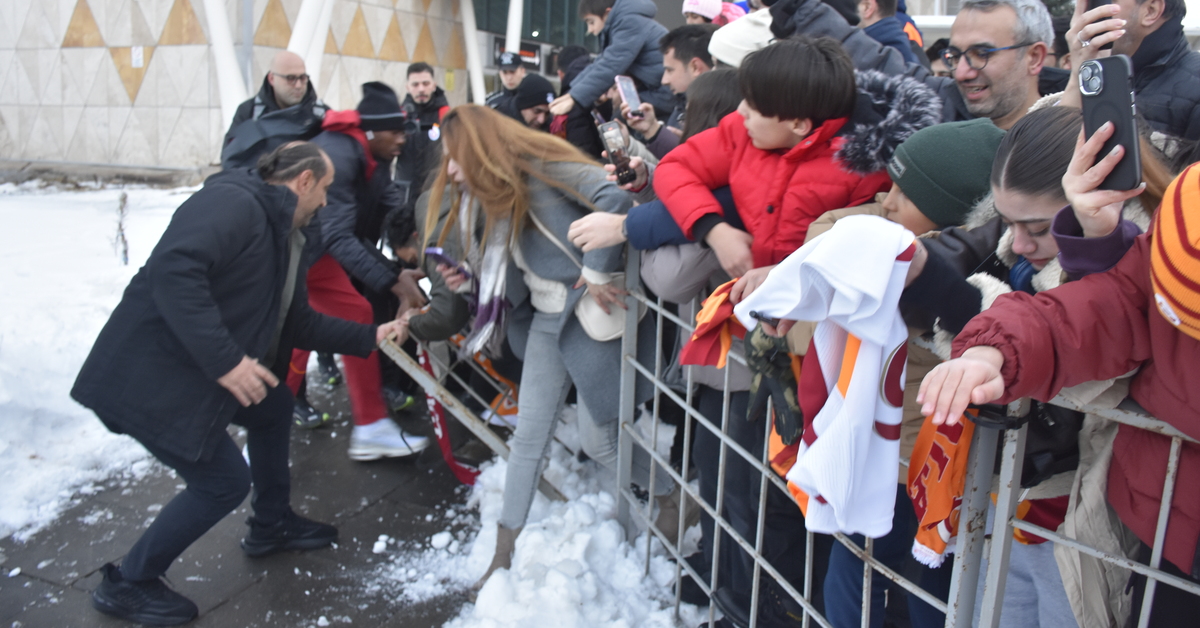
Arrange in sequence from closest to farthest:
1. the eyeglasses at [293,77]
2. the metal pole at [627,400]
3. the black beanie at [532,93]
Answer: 1. the metal pole at [627,400]
2. the eyeglasses at [293,77]
3. the black beanie at [532,93]

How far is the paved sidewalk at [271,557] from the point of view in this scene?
2959 mm

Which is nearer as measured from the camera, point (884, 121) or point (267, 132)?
point (884, 121)

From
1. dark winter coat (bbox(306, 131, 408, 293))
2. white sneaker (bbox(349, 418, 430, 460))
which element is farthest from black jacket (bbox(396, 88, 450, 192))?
white sneaker (bbox(349, 418, 430, 460))

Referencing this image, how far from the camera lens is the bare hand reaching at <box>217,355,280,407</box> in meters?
2.79

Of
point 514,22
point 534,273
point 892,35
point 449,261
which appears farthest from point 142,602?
point 514,22

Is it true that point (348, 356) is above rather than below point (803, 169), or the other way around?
below

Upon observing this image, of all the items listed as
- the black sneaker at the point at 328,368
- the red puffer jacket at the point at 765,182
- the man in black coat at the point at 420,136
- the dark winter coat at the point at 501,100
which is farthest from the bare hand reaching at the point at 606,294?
the dark winter coat at the point at 501,100

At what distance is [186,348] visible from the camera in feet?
9.09

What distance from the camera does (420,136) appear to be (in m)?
5.02

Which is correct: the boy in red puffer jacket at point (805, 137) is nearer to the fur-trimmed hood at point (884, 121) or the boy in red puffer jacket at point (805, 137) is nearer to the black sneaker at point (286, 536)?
the fur-trimmed hood at point (884, 121)

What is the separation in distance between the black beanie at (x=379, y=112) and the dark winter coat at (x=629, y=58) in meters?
1.19

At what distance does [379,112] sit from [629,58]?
1688 millimetres

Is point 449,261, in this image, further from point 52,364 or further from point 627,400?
point 52,364

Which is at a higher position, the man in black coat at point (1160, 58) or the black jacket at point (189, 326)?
the man in black coat at point (1160, 58)
